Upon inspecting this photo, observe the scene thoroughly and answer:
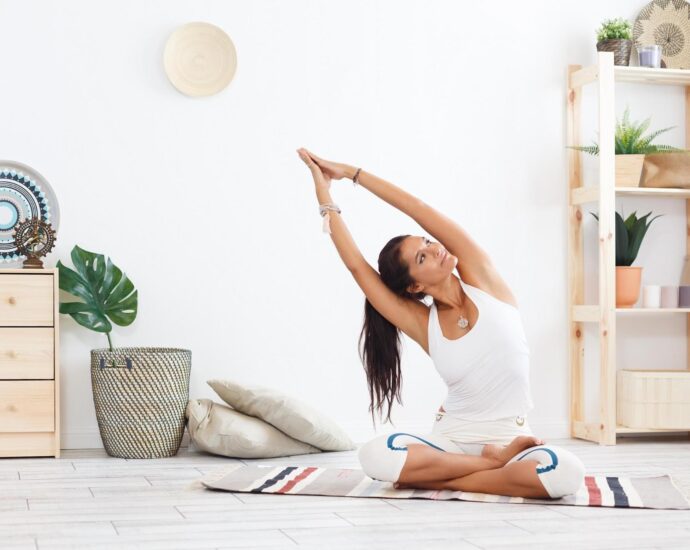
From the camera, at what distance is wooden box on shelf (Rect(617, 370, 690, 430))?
4230mm

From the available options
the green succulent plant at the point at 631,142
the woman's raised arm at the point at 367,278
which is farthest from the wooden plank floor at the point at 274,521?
the green succulent plant at the point at 631,142

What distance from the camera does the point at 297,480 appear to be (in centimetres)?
314

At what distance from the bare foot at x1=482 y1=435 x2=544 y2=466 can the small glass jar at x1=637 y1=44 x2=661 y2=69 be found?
7.14 feet

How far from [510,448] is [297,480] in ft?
2.26

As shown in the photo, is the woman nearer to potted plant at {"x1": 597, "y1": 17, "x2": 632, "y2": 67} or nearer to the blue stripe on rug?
the blue stripe on rug

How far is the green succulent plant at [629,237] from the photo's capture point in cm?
434

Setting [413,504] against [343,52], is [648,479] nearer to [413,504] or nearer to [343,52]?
[413,504]

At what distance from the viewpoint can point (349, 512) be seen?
8.76ft

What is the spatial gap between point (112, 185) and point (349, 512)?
76.0 inches

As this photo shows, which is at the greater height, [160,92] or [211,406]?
[160,92]

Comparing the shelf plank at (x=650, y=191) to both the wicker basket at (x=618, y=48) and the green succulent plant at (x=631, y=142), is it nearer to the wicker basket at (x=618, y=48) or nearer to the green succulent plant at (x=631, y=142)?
the green succulent plant at (x=631, y=142)

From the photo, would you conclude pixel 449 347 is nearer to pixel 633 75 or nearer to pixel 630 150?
pixel 630 150

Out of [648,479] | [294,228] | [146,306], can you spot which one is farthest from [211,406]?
[648,479]

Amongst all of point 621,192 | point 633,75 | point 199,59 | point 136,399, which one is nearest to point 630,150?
point 621,192
